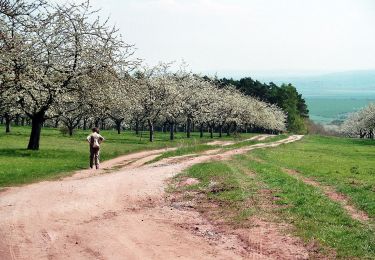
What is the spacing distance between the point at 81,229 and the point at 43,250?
2167 mm

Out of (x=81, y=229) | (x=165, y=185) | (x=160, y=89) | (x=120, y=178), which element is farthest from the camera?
(x=160, y=89)

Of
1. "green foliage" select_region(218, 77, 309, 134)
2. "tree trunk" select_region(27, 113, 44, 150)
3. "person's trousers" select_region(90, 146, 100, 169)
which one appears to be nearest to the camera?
"person's trousers" select_region(90, 146, 100, 169)

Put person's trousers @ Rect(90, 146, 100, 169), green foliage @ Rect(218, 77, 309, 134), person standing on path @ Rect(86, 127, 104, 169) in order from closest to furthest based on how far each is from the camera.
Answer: person standing on path @ Rect(86, 127, 104, 169) → person's trousers @ Rect(90, 146, 100, 169) → green foliage @ Rect(218, 77, 309, 134)

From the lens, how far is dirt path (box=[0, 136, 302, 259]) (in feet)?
36.4

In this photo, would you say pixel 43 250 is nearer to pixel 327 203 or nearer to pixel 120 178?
pixel 327 203

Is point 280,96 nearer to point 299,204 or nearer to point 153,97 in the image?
point 153,97

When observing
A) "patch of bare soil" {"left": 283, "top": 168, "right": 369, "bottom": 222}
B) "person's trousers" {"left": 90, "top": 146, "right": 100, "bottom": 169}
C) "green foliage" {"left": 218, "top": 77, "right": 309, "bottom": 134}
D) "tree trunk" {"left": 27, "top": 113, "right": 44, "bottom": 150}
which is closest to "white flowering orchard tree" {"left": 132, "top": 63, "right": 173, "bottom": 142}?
"tree trunk" {"left": 27, "top": 113, "right": 44, "bottom": 150}

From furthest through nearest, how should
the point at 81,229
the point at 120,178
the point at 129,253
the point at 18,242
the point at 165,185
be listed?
1. the point at 120,178
2. the point at 165,185
3. the point at 81,229
4. the point at 18,242
5. the point at 129,253

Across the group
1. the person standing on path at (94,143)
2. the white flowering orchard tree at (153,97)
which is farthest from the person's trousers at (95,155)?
the white flowering orchard tree at (153,97)

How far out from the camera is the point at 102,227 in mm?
13570

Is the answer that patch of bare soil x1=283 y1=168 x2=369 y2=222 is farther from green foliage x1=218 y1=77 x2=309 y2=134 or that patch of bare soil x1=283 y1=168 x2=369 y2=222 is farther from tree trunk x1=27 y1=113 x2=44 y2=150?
green foliage x1=218 y1=77 x2=309 y2=134

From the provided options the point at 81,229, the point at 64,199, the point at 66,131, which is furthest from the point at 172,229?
the point at 66,131

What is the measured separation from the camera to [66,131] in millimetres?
81188

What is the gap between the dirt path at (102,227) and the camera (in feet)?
36.4
